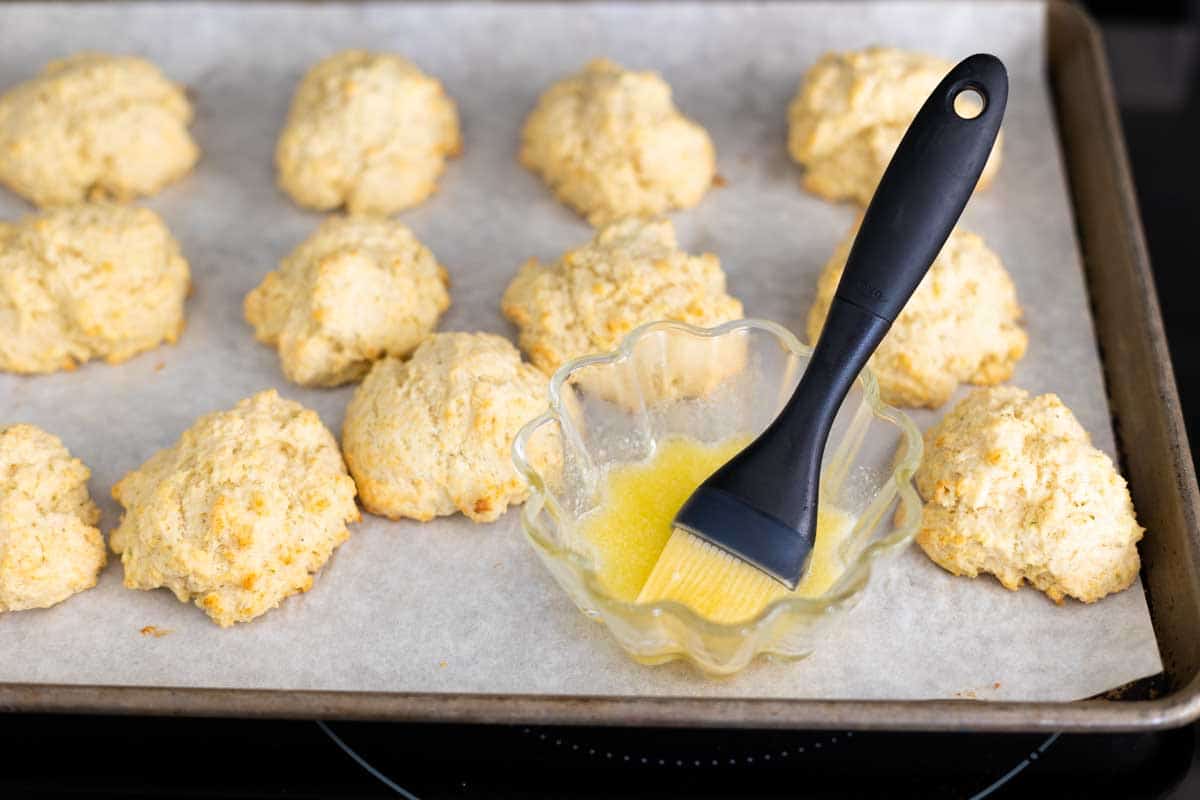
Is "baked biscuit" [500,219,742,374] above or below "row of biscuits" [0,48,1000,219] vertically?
below

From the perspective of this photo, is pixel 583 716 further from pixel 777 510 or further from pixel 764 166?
pixel 764 166

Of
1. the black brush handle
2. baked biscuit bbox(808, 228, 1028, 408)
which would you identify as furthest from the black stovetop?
baked biscuit bbox(808, 228, 1028, 408)

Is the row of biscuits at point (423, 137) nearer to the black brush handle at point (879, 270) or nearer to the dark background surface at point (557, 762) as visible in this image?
the black brush handle at point (879, 270)

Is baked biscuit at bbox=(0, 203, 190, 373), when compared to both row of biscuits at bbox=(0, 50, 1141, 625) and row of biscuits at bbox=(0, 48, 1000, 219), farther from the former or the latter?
row of biscuits at bbox=(0, 48, 1000, 219)

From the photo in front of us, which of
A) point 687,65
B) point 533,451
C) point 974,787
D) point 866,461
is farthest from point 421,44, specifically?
point 974,787

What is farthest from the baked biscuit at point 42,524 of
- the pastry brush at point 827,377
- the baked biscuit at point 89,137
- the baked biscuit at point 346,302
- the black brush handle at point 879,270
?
the black brush handle at point 879,270

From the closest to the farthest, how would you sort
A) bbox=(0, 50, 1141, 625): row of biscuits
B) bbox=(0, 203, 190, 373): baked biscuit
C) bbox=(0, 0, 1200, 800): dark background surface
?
bbox=(0, 0, 1200, 800): dark background surface
bbox=(0, 50, 1141, 625): row of biscuits
bbox=(0, 203, 190, 373): baked biscuit

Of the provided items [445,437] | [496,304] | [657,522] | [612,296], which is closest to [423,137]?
[496,304]
